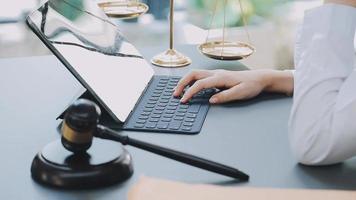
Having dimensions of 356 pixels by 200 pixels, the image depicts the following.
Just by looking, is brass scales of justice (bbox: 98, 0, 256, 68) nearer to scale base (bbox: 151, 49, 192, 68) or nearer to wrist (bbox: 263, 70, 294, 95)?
scale base (bbox: 151, 49, 192, 68)

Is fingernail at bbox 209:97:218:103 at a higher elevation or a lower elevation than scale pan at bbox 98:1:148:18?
lower

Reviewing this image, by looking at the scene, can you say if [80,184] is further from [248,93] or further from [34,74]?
[34,74]

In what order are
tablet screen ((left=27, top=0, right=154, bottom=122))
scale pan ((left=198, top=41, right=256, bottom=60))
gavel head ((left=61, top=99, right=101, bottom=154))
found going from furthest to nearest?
scale pan ((left=198, top=41, right=256, bottom=60)), tablet screen ((left=27, top=0, right=154, bottom=122)), gavel head ((left=61, top=99, right=101, bottom=154))

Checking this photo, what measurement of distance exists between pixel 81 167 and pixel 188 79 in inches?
17.8

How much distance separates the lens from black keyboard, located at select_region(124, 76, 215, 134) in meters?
1.09

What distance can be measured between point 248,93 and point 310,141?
299 millimetres

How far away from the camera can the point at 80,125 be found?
2.80 feet

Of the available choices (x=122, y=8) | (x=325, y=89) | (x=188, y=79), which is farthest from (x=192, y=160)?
(x=122, y=8)

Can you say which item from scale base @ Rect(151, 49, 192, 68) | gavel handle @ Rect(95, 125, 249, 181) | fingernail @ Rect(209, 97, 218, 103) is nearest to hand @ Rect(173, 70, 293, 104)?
fingernail @ Rect(209, 97, 218, 103)

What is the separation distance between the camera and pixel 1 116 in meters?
1.14

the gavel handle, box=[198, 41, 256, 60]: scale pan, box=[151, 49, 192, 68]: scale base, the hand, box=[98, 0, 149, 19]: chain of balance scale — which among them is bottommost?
box=[151, 49, 192, 68]: scale base

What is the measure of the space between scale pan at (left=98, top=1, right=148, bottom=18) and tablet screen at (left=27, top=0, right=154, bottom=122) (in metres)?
0.08

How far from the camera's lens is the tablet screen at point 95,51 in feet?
3.43

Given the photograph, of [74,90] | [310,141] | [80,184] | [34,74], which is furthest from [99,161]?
[34,74]
